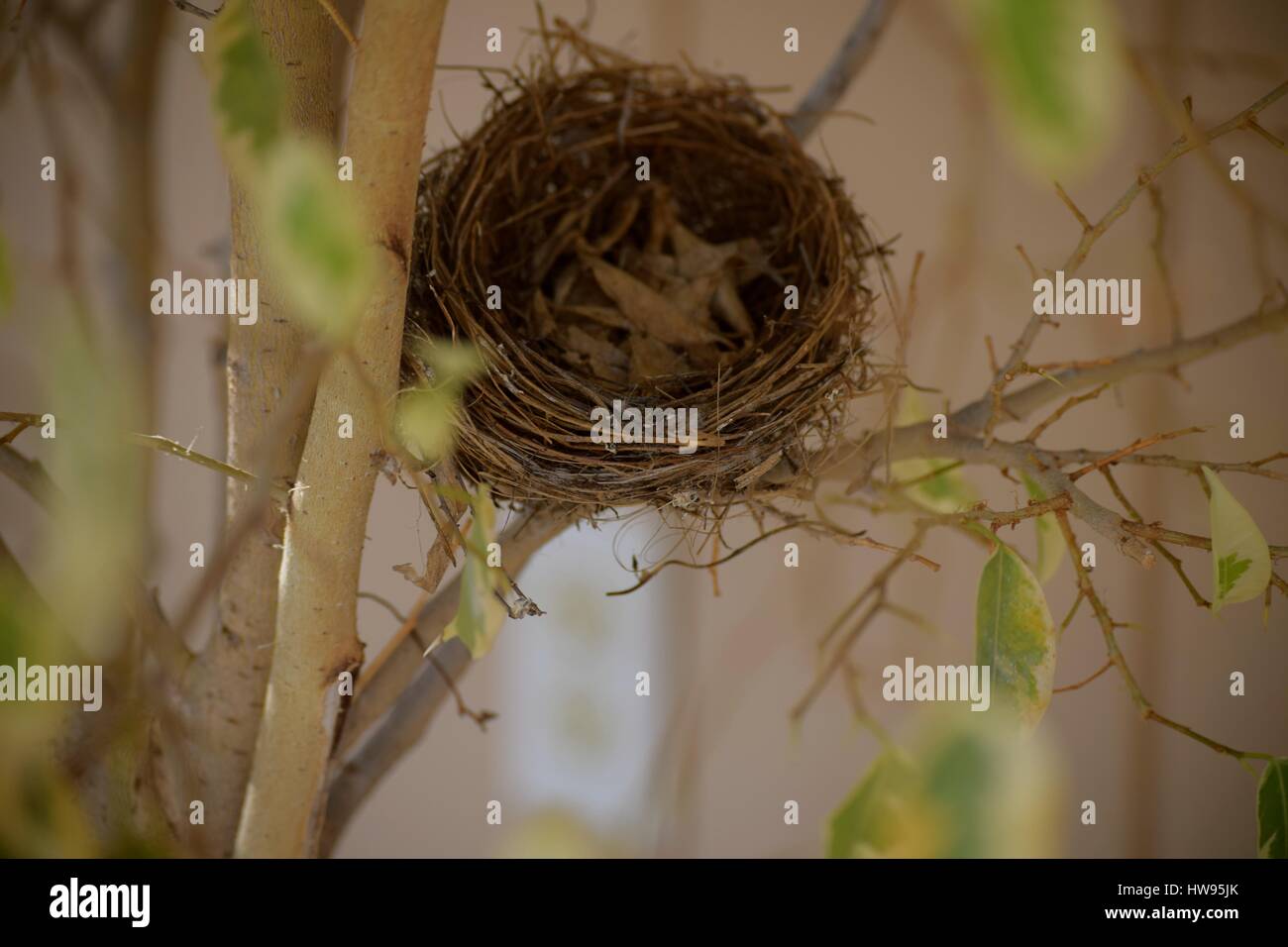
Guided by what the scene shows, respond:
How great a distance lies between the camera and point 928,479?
0.68 metres

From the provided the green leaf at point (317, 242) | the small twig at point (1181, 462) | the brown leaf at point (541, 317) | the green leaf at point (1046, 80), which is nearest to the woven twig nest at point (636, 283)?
the brown leaf at point (541, 317)

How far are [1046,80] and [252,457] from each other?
476 mm

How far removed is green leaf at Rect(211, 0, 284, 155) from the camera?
351 mm

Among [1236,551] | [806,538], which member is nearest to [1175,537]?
[1236,551]

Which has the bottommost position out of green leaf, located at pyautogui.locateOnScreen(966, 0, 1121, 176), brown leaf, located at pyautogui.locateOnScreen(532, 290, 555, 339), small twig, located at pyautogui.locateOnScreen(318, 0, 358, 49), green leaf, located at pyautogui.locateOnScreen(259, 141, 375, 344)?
green leaf, located at pyautogui.locateOnScreen(966, 0, 1121, 176)

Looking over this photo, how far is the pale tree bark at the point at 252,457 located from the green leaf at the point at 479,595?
3.6 inches

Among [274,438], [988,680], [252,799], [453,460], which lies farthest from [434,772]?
[274,438]

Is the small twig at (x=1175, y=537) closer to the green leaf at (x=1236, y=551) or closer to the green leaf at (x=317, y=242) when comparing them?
the green leaf at (x=1236, y=551)

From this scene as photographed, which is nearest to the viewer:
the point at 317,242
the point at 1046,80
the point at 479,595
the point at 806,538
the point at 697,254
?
the point at 1046,80

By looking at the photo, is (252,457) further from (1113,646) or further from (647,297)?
(1113,646)

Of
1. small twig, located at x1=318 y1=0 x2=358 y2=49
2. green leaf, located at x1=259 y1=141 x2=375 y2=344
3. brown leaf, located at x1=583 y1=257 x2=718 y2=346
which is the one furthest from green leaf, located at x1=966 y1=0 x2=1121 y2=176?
brown leaf, located at x1=583 y1=257 x2=718 y2=346

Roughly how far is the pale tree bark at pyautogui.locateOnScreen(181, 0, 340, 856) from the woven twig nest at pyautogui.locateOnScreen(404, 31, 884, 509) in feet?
0.25

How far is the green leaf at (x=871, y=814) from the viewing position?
523mm

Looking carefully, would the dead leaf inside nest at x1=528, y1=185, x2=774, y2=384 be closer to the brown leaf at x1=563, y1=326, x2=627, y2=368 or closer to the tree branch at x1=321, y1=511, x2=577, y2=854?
the brown leaf at x1=563, y1=326, x2=627, y2=368
